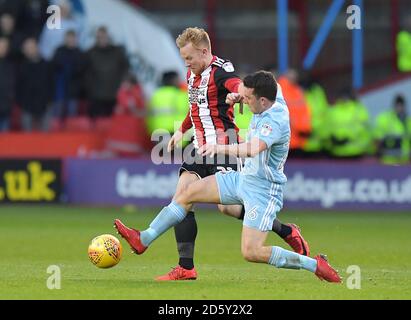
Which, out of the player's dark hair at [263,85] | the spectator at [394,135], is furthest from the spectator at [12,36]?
the player's dark hair at [263,85]

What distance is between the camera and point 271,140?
9352mm

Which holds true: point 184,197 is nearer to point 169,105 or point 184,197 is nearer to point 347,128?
point 169,105

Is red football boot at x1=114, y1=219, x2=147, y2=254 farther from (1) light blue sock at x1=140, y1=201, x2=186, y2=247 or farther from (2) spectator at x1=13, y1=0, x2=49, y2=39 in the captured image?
(2) spectator at x1=13, y1=0, x2=49, y2=39

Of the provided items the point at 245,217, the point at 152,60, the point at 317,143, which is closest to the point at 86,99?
the point at 152,60

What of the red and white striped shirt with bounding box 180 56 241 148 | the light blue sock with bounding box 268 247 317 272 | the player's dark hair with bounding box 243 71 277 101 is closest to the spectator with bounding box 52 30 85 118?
the red and white striped shirt with bounding box 180 56 241 148

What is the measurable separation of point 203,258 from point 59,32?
8.49 meters

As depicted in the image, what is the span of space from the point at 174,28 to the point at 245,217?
50.6ft

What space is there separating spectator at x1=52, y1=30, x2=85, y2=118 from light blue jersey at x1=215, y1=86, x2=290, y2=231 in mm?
10042

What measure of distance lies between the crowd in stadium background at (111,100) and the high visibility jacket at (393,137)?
0.6 inches

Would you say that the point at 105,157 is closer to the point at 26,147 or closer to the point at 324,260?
the point at 26,147

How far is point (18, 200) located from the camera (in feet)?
62.1

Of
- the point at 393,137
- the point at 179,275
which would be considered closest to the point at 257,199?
the point at 179,275

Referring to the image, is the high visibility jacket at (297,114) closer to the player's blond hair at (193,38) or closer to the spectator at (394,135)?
the spectator at (394,135)
